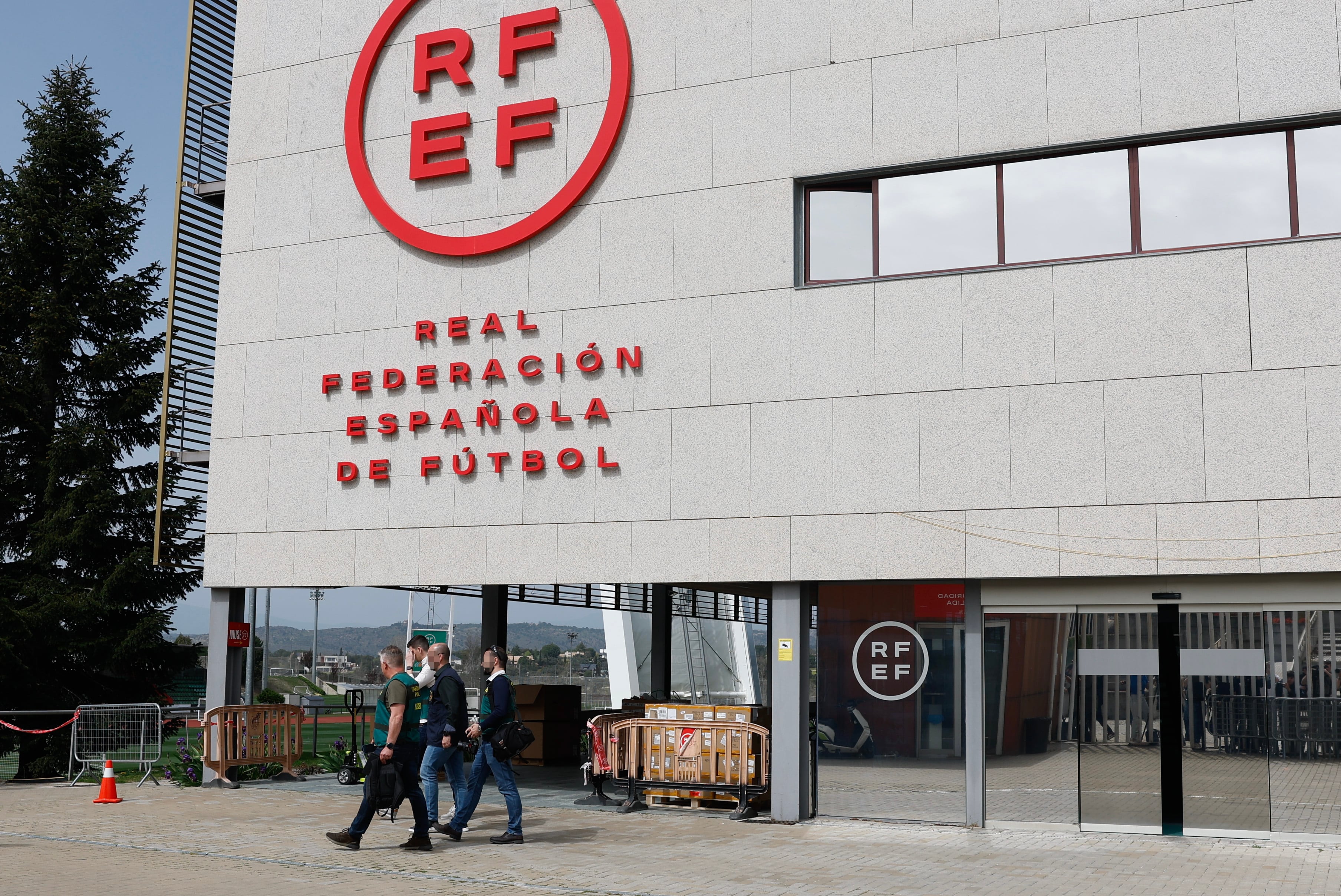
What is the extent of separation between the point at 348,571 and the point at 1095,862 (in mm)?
10282

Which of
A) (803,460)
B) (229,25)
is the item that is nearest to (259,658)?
(229,25)

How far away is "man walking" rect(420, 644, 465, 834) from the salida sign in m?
3.87

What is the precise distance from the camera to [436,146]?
17047 millimetres

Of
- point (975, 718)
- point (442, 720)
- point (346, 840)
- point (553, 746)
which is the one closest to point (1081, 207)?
point (975, 718)

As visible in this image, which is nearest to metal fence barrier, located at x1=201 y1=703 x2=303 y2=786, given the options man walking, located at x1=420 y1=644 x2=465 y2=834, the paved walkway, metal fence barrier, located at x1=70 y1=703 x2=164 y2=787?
metal fence barrier, located at x1=70 y1=703 x2=164 y2=787

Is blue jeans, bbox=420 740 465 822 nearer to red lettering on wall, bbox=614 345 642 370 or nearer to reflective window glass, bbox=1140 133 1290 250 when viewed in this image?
red lettering on wall, bbox=614 345 642 370

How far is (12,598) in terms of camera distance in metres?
24.3

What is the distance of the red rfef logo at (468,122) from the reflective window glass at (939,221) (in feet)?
12.4

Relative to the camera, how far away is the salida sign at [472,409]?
15602 millimetres

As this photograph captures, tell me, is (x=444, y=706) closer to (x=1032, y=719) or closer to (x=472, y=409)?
(x=472, y=409)

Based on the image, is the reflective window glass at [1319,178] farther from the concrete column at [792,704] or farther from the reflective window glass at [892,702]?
the concrete column at [792,704]

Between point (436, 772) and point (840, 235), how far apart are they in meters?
7.63

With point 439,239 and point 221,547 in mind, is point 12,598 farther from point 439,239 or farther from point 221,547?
point 439,239

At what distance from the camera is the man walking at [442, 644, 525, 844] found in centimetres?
1219
